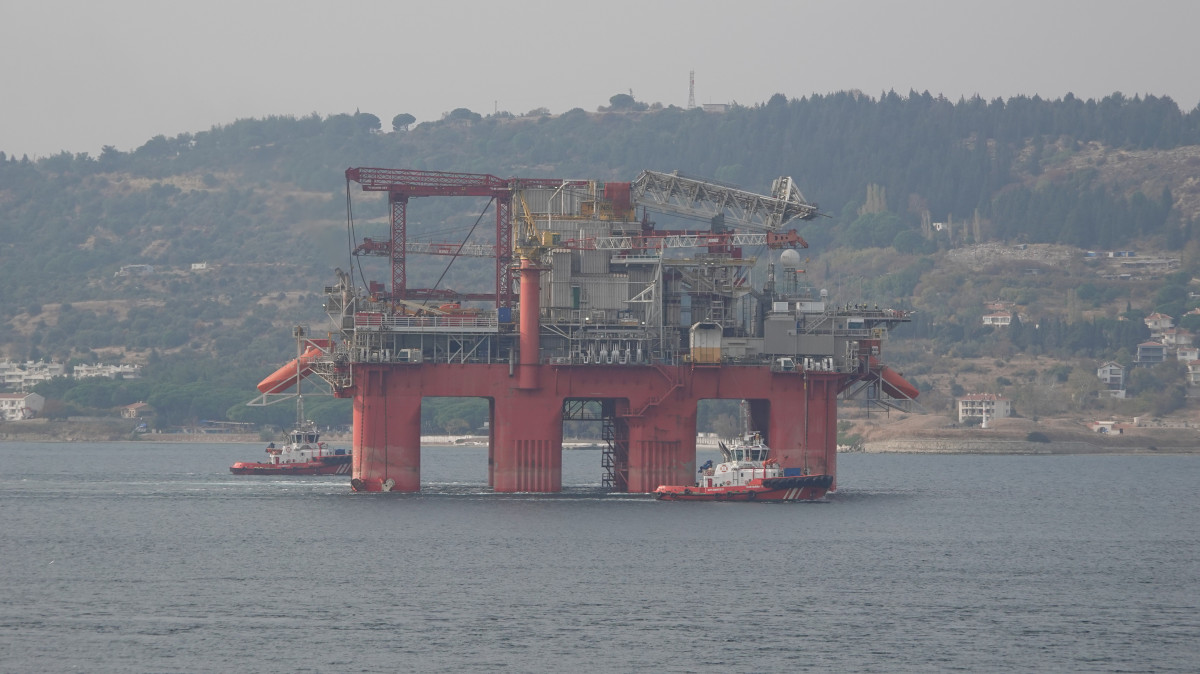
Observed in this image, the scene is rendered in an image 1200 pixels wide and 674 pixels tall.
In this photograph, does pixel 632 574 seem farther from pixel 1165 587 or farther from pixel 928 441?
pixel 928 441

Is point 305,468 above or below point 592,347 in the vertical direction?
below

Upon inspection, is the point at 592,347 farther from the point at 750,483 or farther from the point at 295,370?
the point at 295,370

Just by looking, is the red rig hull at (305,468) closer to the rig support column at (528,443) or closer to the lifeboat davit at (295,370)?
the lifeboat davit at (295,370)

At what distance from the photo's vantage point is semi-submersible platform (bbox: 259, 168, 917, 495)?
286ft

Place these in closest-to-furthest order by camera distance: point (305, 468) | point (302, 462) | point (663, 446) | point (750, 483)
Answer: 1. point (750, 483)
2. point (663, 446)
3. point (305, 468)
4. point (302, 462)

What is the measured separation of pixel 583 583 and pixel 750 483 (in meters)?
26.5

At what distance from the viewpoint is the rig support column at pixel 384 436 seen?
8738cm

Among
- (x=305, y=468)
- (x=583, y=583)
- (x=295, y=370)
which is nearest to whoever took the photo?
(x=583, y=583)

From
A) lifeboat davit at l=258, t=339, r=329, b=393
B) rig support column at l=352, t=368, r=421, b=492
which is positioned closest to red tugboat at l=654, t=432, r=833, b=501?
rig support column at l=352, t=368, r=421, b=492

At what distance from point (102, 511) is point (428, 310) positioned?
18.5 meters

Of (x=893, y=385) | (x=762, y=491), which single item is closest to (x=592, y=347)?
(x=762, y=491)

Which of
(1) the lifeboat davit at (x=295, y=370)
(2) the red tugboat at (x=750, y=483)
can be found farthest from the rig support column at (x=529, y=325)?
(1) the lifeboat davit at (x=295, y=370)

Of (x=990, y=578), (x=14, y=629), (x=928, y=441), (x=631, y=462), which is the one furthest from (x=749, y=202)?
(x=928, y=441)

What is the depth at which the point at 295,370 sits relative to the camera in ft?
309
